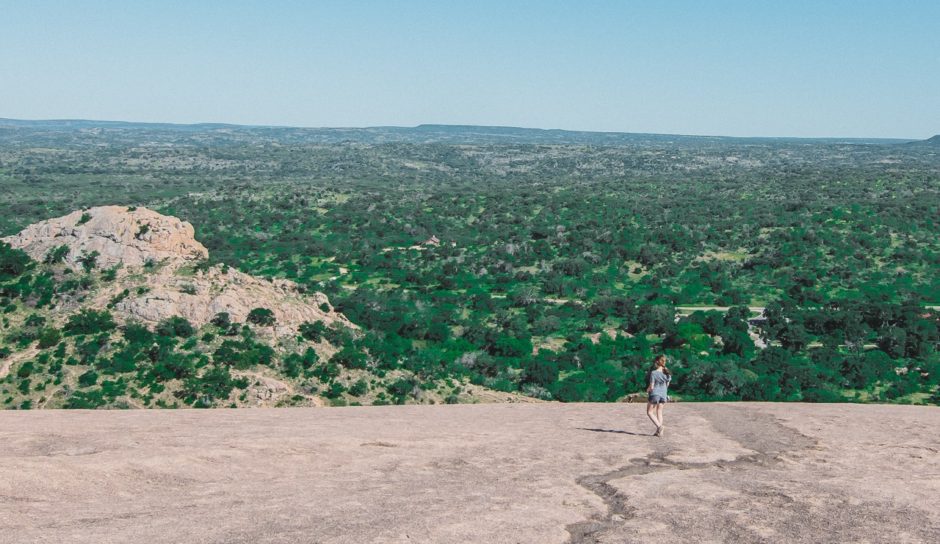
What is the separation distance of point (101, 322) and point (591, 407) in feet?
72.6

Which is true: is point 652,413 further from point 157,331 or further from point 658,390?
point 157,331

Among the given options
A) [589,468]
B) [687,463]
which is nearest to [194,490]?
[589,468]

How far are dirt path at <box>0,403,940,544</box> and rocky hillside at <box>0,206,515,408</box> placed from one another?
35.1 feet

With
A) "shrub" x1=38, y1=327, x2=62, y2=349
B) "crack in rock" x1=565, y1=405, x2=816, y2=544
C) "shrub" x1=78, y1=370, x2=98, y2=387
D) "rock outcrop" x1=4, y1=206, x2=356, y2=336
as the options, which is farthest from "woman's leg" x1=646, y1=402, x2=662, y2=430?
"shrub" x1=38, y1=327, x2=62, y2=349

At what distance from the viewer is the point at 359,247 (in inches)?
3095

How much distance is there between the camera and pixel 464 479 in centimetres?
1297

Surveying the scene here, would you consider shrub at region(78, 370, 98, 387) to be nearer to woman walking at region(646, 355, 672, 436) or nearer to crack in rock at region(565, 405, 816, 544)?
woman walking at region(646, 355, 672, 436)

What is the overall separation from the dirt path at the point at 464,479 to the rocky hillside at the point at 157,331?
10.7 m

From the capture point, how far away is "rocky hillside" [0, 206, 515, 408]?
2916 centimetres

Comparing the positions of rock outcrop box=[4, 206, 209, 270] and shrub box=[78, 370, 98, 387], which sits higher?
rock outcrop box=[4, 206, 209, 270]

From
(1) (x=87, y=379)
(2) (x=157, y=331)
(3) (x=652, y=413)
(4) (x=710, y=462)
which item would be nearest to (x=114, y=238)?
(2) (x=157, y=331)

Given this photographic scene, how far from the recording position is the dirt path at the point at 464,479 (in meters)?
10.3

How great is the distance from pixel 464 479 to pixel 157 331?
23692mm

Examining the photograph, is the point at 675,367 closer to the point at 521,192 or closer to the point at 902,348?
the point at 902,348
